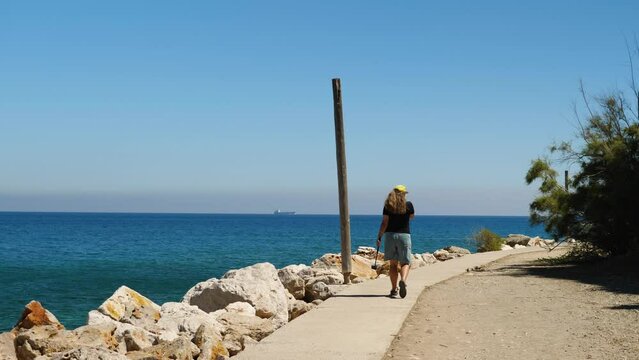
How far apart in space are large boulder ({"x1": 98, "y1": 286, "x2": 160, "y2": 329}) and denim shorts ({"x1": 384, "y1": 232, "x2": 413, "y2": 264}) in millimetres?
4142

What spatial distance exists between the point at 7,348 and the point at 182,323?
101 inches

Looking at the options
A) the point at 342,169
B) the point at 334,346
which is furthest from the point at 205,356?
the point at 342,169

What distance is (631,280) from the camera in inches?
664

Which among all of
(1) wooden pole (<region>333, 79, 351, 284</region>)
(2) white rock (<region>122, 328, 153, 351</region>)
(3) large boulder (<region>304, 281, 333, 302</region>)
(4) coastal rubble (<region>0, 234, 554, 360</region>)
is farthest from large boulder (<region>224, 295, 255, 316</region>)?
(1) wooden pole (<region>333, 79, 351, 284</region>)

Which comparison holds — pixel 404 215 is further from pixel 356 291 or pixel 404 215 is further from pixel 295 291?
pixel 295 291

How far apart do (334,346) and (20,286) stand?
89.0 feet

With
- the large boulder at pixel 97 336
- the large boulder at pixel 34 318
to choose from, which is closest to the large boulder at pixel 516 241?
the large boulder at pixel 34 318

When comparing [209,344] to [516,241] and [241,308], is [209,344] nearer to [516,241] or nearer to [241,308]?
[241,308]

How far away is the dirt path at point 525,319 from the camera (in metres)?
9.17

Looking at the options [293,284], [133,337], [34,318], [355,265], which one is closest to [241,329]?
[133,337]

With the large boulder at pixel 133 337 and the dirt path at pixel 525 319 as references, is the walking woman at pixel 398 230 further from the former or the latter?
the large boulder at pixel 133 337

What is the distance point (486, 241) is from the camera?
34281 mm

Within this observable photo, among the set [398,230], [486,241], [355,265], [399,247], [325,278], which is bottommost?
[325,278]

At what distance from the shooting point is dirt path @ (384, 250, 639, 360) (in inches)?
361
